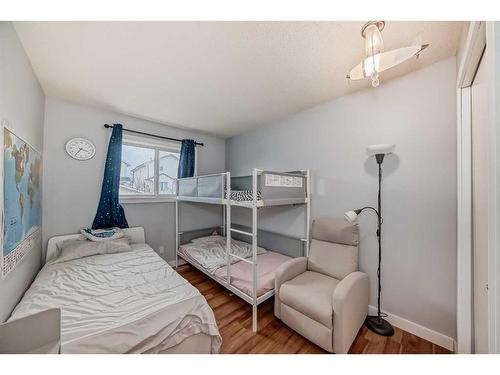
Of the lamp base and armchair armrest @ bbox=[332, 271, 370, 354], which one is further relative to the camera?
the lamp base

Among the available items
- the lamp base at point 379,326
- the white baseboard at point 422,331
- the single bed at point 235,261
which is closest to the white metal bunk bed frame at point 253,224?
the single bed at point 235,261

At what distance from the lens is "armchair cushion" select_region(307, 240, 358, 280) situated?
193 cm

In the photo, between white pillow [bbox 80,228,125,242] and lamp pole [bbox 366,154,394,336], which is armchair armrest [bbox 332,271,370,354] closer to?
lamp pole [bbox 366,154,394,336]

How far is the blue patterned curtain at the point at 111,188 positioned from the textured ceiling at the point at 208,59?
1.56 feet

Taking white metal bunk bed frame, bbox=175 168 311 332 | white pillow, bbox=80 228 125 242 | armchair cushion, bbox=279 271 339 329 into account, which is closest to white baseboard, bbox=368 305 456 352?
armchair cushion, bbox=279 271 339 329

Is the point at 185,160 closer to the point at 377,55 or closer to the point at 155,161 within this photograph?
the point at 155,161

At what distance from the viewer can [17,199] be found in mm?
1387

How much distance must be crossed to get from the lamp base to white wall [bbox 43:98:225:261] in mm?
2882

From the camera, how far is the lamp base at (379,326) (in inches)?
66.6

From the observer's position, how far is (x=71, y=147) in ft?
7.76

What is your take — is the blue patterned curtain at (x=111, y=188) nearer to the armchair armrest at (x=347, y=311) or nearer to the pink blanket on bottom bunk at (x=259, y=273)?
the pink blanket on bottom bunk at (x=259, y=273)

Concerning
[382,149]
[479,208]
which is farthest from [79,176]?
[479,208]

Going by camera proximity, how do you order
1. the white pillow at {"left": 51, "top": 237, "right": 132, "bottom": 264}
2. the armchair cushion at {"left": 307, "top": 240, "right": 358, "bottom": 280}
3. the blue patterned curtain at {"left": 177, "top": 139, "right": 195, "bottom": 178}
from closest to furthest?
the armchair cushion at {"left": 307, "top": 240, "right": 358, "bottom": 280}
the white pillow at {"left": 51, "top": 237, "right": 132, "bottom": 264}
the blue patterned curtain at {"left": 177, "top": 139, "right": 195, "bottom": 178}
